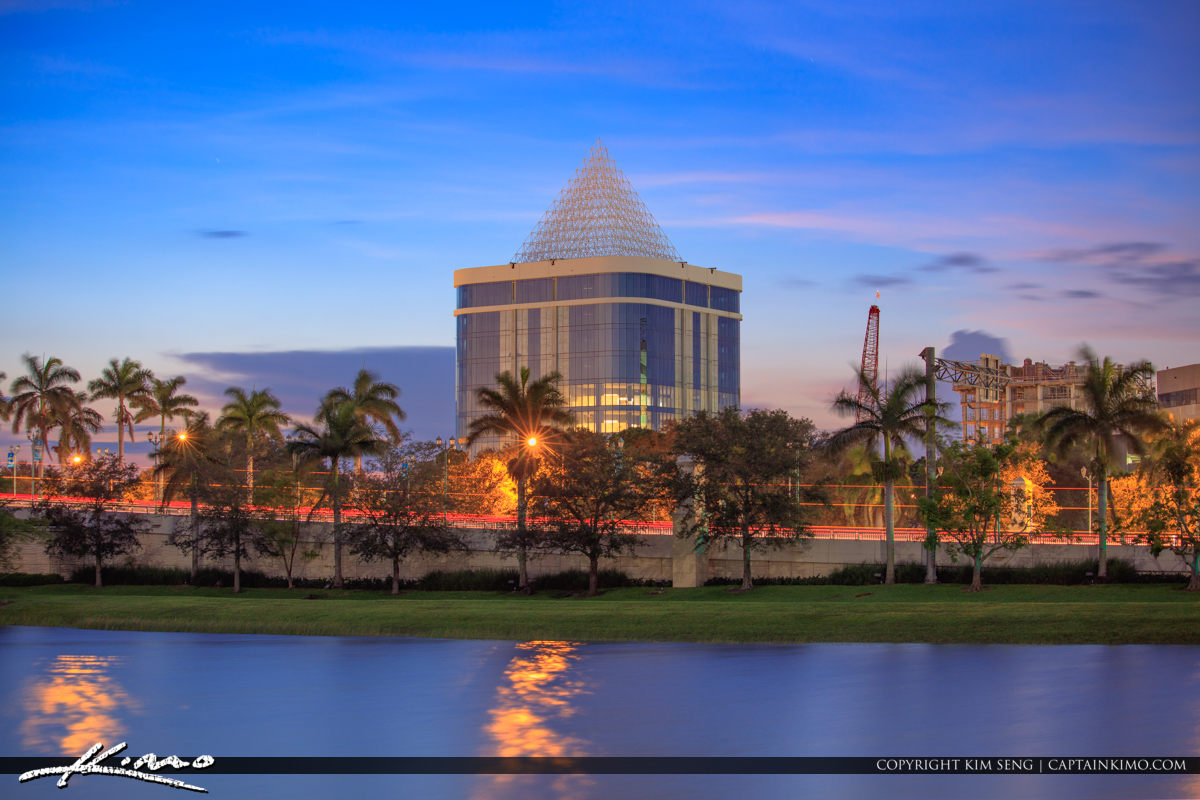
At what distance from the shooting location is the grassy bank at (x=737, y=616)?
31.0 m

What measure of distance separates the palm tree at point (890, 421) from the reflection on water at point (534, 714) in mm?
25265

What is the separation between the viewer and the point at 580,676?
24922 mm

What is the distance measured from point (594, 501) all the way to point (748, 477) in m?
7.94

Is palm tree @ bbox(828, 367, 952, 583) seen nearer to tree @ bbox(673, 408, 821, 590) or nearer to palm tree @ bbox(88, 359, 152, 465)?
tree @ bbox(673, 408, 821, 590)

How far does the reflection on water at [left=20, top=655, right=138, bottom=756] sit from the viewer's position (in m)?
19.0

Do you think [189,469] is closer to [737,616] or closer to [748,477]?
[748,477]

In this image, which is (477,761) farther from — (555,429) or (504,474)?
(504,474)

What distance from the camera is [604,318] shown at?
17812 cm

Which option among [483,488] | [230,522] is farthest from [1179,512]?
[483,488]

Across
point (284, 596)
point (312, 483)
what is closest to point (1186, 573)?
point (284, 596)

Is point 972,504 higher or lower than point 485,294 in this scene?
lower

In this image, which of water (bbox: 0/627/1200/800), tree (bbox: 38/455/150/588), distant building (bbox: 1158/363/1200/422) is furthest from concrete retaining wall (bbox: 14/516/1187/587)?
distant building (bbox: 1158/363/1200/422)

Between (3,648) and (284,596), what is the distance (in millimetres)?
26524

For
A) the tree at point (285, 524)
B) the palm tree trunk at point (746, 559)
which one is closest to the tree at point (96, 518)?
the tree at point (285, 524)
